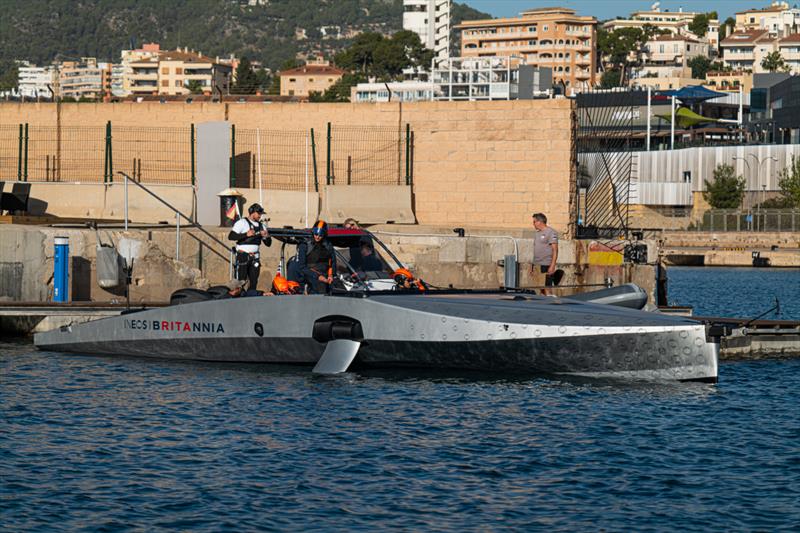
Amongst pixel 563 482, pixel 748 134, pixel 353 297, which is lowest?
pixel 563 482

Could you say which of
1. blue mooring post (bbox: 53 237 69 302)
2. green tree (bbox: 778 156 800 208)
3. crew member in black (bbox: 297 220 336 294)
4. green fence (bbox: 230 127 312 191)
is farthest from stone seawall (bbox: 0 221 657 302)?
green tree (bbox: 778 156 800 208)

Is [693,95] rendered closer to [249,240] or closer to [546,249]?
[546,249]

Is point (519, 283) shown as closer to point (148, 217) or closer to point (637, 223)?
point (148, 217)

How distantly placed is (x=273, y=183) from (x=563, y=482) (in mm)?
23834

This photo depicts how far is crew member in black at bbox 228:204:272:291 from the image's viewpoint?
2186cm

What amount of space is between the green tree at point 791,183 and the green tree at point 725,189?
3130 millimetres

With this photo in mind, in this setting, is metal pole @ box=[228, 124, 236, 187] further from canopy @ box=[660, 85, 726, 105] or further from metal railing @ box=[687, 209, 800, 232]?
canopy @ box=[660, 85, 726, 105]

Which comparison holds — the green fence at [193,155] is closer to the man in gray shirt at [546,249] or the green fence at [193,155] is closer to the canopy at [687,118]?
the man in gray shirt at [546,249]

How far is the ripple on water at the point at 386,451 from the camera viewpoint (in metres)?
12.7

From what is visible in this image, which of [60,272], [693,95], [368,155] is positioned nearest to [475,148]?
[368,155]

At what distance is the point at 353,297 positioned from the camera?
19.8 metres

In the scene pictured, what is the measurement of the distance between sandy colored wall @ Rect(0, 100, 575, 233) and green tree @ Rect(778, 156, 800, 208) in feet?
208

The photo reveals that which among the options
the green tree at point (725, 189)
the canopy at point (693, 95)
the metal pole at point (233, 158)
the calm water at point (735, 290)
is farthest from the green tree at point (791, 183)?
the metal pole at point (233, 158)

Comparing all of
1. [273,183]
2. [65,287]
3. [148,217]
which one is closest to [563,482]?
[65,287]
